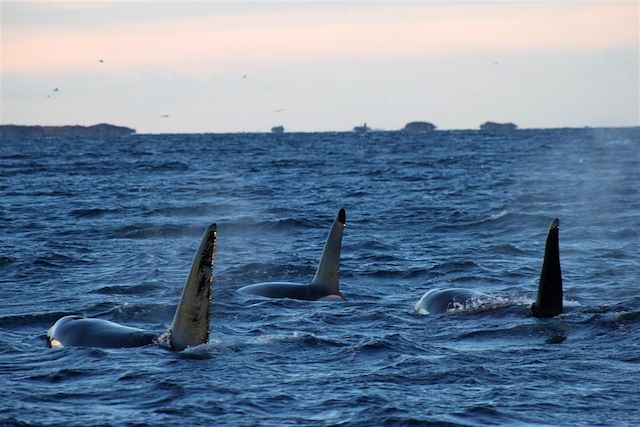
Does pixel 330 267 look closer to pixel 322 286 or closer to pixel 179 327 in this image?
pixel 322 286

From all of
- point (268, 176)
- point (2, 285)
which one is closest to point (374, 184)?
point (268, 176)

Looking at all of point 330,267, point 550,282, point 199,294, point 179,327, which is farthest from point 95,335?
point 550,282

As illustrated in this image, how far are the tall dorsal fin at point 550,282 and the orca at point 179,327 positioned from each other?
5057 mm

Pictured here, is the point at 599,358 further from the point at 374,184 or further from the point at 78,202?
the point at 374,184

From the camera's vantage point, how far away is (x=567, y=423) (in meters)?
11.4

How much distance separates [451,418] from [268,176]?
5628 cm

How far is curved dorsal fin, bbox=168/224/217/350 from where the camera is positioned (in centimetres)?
1344

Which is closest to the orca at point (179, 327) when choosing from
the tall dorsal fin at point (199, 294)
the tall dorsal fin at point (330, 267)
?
the tall dorsal fin at point (199, 294)

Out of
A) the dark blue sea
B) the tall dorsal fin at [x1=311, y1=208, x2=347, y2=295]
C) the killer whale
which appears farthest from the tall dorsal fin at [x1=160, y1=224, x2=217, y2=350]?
the killer whale

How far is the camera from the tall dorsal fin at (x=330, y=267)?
60.6 feet

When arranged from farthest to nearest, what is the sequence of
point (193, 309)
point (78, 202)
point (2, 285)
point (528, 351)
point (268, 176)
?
1. point (268, 176)
2. point (78, 202)
3. point (2, 285)
4. point (528, 351)
5. point (193, 309)

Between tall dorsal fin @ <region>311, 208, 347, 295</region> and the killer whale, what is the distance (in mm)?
1455

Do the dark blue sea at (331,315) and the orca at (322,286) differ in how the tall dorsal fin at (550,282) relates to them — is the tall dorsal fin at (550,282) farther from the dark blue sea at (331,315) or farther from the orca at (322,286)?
the orca at (322,286)

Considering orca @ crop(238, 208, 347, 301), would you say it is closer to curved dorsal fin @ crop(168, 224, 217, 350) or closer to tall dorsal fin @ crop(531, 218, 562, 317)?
tall dorsal fin @ crop(531, 218, 562, 317)
